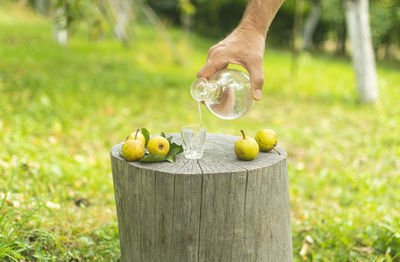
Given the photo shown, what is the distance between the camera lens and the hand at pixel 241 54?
2221 millimetres

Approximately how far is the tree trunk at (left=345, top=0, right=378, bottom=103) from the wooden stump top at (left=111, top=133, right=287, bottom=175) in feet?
19.9

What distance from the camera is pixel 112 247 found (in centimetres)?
262

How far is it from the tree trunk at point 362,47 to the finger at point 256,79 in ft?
19.9

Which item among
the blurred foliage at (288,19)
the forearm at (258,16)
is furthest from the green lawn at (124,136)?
the blurred foliage at (288,19)

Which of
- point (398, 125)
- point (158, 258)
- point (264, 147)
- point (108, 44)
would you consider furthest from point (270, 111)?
point (108, 44)

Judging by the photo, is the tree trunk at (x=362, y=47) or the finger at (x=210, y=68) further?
the tree trunk at (x=362, y=47)

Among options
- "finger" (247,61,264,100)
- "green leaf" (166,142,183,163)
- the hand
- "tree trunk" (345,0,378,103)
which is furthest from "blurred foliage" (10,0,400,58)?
"green leaf" (166,142,183,163)

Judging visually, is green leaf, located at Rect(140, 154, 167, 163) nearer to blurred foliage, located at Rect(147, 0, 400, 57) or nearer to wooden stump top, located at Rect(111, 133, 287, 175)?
wooden stump top, located at Rect(111, 133, 287, 175)

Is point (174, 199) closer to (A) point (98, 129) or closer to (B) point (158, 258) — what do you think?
(B) point (158, 258)

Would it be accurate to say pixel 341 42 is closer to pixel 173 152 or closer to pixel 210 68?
pixel 210 68

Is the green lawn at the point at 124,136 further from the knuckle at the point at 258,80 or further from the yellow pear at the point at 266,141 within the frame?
the knuckle at the point at 258,80

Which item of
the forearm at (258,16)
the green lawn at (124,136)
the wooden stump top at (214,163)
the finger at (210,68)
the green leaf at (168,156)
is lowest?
the green lawn at (124,136)

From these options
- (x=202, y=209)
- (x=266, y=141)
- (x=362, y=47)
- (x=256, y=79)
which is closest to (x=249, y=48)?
(x=256, y=79)

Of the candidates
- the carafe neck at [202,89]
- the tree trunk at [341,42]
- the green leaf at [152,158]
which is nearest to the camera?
the green leaf at [152,158]
